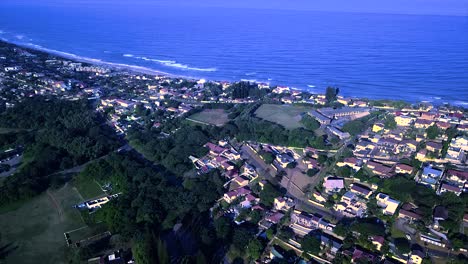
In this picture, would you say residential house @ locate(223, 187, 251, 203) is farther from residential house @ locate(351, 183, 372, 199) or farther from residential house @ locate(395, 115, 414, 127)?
residential house @ locate(395, 115, 414, 127)

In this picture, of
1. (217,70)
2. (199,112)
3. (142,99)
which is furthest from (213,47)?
(199,112)

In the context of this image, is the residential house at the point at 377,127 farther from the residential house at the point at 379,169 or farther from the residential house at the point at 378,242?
the residential house at the point at 378,242

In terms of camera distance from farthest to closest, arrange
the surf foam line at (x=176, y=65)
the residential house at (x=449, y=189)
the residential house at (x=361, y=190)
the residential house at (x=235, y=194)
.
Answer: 1. the surf foam line at (x=176, y=65)
2. the residential house at (x=235, y=194)
3. the residential house at (x=361, y=190)
4. the residential house at (x=449, y=189)

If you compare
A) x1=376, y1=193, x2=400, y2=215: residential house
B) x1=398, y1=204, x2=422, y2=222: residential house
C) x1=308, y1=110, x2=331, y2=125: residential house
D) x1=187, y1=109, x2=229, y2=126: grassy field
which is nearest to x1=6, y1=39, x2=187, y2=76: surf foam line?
x1=187, y1=109, x2=229, y2=126: grassy field

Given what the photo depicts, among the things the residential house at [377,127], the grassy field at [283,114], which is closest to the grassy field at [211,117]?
the grassy field at [283,114]

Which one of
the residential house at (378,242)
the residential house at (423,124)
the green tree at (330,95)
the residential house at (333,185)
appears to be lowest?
the residential house at (378,242)

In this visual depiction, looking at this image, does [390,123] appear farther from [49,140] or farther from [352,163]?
[49,140]
